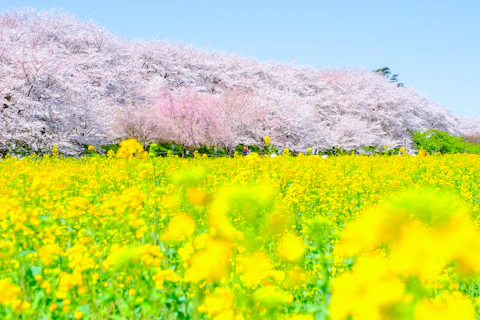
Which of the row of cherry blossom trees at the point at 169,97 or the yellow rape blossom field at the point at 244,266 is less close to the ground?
the row of cherry blossom trees at the point at 169,97

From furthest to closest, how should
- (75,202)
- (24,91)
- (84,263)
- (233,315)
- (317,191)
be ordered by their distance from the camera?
(24,91) < (317,191) < (75,202) < (84,263) < (233,315)

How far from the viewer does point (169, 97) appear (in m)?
26.2

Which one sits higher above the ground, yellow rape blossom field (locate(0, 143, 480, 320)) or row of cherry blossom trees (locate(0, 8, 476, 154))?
row of cherry blossom trees (locate(0, 8, 476, 154))

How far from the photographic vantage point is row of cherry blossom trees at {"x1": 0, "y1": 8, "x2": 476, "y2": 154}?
17562 millimetres

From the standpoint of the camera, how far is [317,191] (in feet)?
26.5

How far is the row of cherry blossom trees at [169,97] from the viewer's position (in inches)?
691

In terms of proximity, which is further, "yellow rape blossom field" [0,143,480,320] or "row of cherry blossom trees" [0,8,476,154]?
"row of cherry blossom trees" [0,8,476,154]

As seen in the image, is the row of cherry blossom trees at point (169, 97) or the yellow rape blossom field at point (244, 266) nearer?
the yellow rape blossom field at point (244, 266)

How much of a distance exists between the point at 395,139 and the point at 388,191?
33935mm

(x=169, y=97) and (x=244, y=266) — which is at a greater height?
(x=169, y=97)

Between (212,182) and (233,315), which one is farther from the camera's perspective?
(212,182)

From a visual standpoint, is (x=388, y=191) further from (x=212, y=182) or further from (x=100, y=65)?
(x=100, y=65)

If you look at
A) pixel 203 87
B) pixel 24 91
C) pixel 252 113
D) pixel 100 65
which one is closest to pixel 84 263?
pixel 24 91

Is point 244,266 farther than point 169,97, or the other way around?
point 169,97
